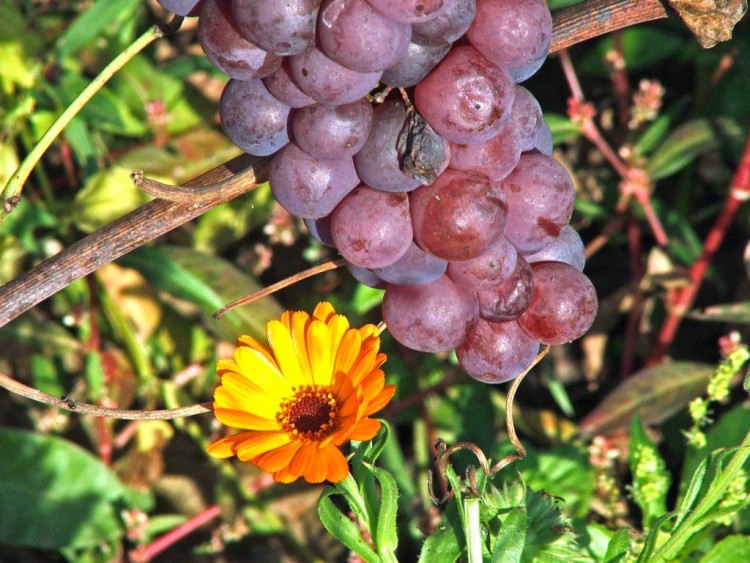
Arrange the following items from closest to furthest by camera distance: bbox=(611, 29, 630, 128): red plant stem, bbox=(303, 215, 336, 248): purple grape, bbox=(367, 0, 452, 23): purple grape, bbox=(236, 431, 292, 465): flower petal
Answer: bbox=(367, 0, 452, 23): purple grape < bbox=(303, 215, 336, 248): purple grape < bbox=(236, 431, 292, 465): flower petal < bbox=(611, 29, 630, 128): red plant stem

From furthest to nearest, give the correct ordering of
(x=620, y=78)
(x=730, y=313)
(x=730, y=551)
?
(x=620, y=78), (x=730, y=313), (x=730, y=551)

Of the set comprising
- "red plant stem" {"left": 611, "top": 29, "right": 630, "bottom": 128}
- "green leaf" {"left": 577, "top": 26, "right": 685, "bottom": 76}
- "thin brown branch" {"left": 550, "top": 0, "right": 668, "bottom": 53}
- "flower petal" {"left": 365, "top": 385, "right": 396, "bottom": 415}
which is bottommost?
"flower petal" {"left": 365, "top": 385, "right": 396, "bottom": 415}

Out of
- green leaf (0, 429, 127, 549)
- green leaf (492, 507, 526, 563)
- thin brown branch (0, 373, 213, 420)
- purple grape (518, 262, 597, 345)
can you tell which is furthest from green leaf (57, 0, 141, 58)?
green leaf (492, 507, 526, 563)

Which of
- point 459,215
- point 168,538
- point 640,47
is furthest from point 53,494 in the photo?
point 640,47

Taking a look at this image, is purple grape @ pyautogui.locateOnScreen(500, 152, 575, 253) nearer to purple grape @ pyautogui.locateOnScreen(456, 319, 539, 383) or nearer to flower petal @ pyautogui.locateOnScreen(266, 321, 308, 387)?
purple grape @ pyautogui.locateOnScreen(456, 319, 539, 383)

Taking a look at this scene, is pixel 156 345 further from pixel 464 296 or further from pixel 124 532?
pixel 464 296

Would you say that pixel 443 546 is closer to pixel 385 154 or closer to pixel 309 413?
pixel 309 413

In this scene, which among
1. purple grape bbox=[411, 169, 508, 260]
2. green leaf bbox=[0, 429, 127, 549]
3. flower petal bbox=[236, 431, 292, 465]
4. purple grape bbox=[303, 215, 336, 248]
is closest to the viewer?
purple grape bbox=[411, 169, 508, 260]
